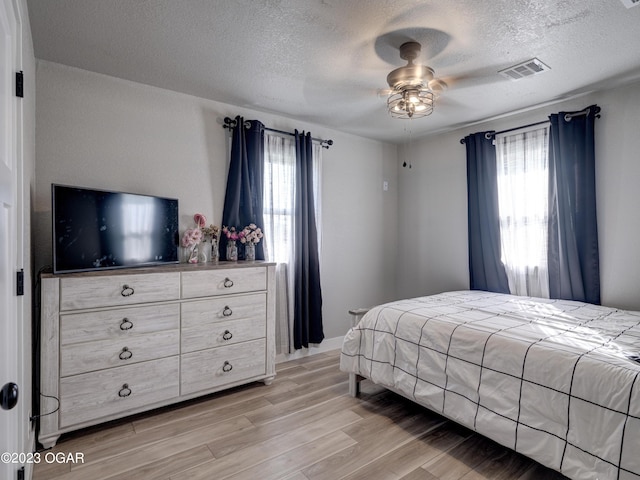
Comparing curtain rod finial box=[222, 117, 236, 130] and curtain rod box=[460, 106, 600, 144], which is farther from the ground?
curtain rod finial box=[222, 117, 236, 130]

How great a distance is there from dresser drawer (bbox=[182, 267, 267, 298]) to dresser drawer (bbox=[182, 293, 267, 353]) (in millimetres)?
59

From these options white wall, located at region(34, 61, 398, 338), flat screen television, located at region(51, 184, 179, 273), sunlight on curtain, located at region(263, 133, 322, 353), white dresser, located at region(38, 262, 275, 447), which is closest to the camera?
white dresser, located at region(38, 262, 275, 447)

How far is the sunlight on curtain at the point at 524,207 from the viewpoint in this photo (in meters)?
3.26

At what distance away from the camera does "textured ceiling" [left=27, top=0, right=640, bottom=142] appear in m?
1.87

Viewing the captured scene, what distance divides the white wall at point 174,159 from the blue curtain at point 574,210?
1.93 m

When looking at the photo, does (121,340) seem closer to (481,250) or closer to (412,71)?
(412,71)

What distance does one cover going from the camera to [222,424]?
7.59 ft

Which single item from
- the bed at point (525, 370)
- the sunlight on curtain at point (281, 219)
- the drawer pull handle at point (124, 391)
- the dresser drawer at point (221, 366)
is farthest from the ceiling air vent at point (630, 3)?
the drawer pull handle at point (124, 391)

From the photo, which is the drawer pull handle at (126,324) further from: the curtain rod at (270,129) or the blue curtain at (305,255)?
the curtain rod at (270,129)

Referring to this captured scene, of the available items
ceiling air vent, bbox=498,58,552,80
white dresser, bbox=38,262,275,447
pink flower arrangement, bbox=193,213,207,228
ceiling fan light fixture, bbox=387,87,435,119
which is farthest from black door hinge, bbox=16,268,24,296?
ceiling air vent, bbox=498,58,552,80

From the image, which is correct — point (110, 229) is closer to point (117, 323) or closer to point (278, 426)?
point (117, 323)

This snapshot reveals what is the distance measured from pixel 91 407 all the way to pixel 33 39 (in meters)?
2.29

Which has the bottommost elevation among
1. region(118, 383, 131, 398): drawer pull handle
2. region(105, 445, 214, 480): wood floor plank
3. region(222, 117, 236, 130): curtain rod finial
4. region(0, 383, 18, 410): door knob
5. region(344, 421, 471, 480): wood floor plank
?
region(344, 421, 471, 480): wood floor plank

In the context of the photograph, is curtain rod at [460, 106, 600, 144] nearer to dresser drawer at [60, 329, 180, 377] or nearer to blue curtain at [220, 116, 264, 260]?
blue curtain at [220, 116, 264, 260]
